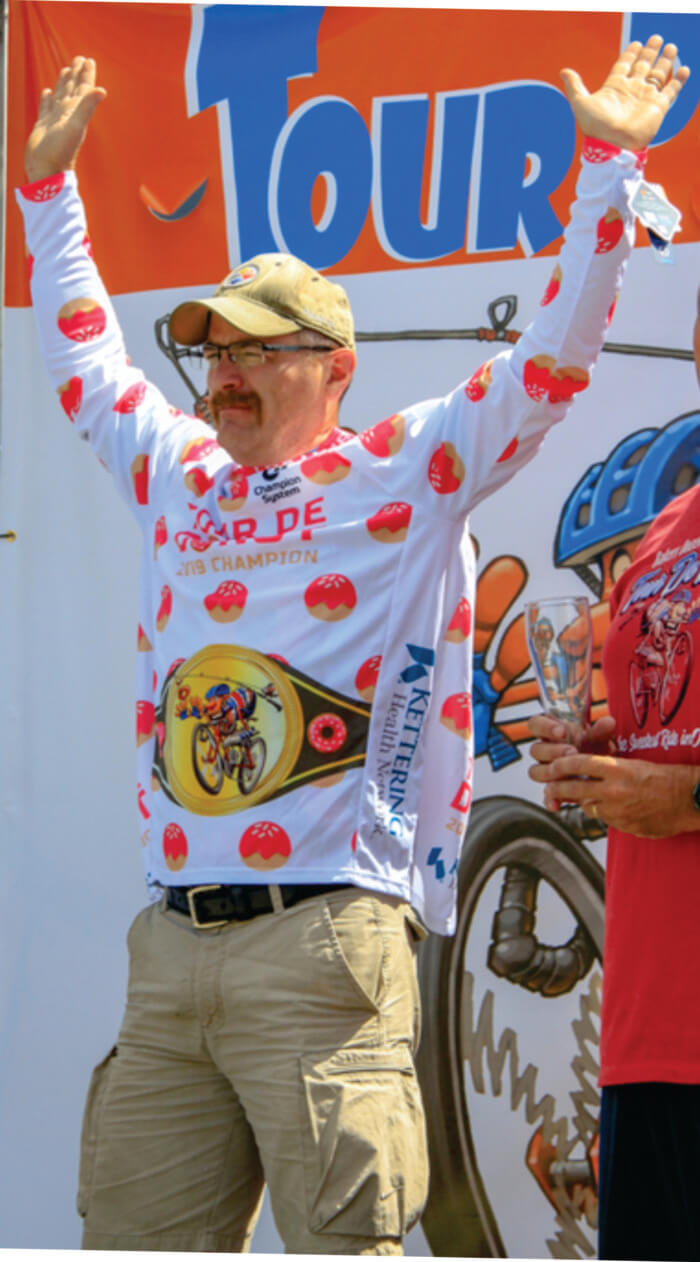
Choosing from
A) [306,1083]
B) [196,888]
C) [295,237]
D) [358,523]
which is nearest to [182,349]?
[295,237]

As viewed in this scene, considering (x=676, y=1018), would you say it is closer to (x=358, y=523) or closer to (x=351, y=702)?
(x=351, y=702)

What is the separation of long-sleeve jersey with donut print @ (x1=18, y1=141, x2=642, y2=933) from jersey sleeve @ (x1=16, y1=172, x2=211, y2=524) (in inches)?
7.3

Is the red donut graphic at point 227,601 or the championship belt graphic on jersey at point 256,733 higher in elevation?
the red donut graphic at point 227,601

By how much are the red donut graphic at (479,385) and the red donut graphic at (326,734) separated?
489 millimetres

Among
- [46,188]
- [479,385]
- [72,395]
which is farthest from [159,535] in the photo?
[46,188]

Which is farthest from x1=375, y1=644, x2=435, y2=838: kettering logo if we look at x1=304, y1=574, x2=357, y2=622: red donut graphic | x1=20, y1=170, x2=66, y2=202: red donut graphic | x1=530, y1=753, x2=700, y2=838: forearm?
x1=20, y1=170, x2=66, y2=202: red donut graphic

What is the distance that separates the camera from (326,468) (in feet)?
6.51

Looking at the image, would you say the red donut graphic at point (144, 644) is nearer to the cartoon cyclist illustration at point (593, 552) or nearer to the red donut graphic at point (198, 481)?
the red donut graphic at point (198, 481)

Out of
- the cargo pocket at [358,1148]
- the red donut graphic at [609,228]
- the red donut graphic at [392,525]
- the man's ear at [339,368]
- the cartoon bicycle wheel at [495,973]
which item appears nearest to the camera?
the cargo pocket at [358,1148]

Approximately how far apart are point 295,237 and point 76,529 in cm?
77

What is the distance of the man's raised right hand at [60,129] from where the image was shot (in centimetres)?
230

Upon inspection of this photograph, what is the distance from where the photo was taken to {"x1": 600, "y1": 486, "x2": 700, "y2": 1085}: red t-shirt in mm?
1785

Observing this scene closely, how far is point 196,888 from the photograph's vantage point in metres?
1.85

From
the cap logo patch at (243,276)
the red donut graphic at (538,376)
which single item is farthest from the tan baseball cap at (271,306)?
the red donut graphic at (538,376)
